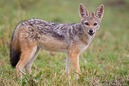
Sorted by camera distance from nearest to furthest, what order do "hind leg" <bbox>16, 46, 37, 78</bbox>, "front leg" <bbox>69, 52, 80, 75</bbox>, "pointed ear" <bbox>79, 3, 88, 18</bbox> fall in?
"hind leg" <bbox>16, 46, 37, 78</bbox> < "front leg" <bbox>69, 52, 80, 75</bbox> < "pointed ear" <bbox>79, 3, 88, 18</bbox>

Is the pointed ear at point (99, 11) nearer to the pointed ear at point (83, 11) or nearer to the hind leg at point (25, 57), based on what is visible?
the pointed ear at point (83, 11)

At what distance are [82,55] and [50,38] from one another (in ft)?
9.14

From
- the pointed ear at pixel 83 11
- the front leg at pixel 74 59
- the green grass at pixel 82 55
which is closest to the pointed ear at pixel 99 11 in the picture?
the pointed ear at pixel 83 11

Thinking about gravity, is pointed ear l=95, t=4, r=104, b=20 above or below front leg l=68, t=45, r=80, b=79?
above

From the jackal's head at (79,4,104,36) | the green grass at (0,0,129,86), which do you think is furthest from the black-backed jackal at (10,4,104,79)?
the green grass at (0,0,129,86)

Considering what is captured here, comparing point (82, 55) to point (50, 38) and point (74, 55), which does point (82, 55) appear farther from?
point (50, 38)

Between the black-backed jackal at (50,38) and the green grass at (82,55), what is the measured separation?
17.4 inches

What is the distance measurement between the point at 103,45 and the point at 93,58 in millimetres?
1931

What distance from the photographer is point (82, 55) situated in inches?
396

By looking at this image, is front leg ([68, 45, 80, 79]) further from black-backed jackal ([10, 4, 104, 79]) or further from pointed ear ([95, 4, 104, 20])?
pointed ear ([95, 4, 104, 20])

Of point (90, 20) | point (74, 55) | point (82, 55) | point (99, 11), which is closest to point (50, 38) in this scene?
point (74, 55)

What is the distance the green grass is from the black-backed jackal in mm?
442

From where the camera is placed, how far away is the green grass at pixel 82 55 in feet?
21.2

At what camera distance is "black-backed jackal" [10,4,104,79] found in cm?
726
